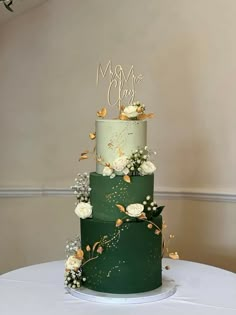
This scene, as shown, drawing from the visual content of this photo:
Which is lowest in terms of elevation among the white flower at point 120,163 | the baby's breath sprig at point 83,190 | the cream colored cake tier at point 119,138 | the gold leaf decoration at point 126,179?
the baby's breath sprig at point 83,190

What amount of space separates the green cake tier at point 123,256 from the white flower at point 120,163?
0.67 ft

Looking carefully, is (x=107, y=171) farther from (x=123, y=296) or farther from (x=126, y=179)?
(x=123, y=296)

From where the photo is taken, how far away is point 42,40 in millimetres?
3322

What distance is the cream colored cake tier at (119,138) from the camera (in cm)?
186

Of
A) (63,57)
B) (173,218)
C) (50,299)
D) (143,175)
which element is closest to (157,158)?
(173,218)

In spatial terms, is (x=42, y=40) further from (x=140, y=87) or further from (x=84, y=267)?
(x=84, y=267)

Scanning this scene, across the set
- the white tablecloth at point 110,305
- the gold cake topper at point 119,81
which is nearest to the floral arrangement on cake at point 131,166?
the gold cake topper at point 119,81

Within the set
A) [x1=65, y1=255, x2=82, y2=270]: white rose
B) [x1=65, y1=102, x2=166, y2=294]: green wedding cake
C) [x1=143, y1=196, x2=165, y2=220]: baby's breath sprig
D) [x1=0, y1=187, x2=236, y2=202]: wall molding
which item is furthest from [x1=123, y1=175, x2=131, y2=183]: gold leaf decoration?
[x1=0, y1=187, x2=236, y2=202]: wall molding

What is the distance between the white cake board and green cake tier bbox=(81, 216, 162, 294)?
24 mm

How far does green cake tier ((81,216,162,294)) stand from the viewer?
182 cm

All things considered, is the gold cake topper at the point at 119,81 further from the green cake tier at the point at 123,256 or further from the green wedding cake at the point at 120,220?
the green cake tier at the point at 123,256

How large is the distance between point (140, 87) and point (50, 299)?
5.86 ft

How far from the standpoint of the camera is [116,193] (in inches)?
72.9

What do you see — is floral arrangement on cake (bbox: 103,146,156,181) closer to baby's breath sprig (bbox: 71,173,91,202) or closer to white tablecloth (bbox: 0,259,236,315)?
baby's breath sprig (bbox: 71,173,91,202)
